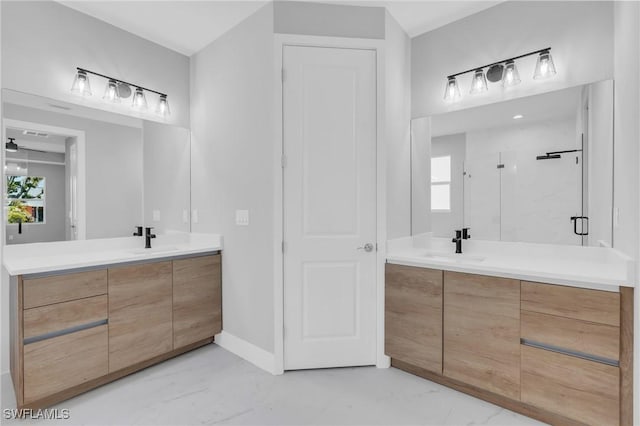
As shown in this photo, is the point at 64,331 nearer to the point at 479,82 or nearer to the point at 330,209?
the point at 330,209

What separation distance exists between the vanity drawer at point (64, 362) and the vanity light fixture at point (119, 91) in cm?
176

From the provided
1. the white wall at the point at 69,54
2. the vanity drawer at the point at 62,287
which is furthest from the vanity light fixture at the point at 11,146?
the vanity drawer at the point at 62,287

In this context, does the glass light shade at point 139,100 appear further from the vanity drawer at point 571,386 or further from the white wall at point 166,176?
the vanity drawer at point 571,386

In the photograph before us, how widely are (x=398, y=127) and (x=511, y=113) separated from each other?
793mm

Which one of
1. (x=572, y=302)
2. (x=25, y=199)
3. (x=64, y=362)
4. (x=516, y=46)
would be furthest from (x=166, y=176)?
(x=572, y=302)

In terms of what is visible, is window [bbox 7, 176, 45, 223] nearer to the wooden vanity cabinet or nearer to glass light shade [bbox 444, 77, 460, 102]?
the wooden vanity cabinet

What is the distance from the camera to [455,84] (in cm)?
251

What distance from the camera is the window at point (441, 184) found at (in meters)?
2.55

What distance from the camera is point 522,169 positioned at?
7.52ft

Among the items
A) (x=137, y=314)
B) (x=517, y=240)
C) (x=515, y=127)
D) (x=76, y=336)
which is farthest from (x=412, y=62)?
(x=76, y=336)

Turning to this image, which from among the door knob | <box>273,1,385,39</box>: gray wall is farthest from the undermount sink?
<box>273,1,385,39</box>: gray wall

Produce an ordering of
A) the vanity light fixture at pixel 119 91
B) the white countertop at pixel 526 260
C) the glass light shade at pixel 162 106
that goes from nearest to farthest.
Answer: the white countertop at pixel 526 260
the vanity light fixture at pixel 119 91
the glass light shade at pixel 162 106

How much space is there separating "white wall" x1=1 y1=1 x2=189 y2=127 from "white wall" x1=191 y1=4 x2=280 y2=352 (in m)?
0.37

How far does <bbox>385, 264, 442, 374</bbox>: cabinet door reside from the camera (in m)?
2.13
